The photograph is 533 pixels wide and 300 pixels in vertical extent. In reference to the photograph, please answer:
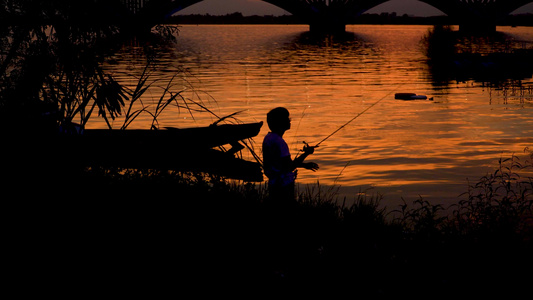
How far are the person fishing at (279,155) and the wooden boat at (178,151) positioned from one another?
385cm

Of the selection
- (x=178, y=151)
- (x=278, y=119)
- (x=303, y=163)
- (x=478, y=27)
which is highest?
(x=478, y=27)

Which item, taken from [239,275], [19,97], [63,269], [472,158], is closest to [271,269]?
[239,275]

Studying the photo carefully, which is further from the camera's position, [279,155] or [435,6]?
[435,6]

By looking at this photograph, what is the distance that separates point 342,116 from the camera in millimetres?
22766

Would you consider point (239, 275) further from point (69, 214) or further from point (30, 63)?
point (30, 63)

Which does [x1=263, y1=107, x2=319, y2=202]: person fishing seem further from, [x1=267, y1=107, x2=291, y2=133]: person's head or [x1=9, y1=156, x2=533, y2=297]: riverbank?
[x1=9, y1=156, x2=533, y2=297]: riverbank

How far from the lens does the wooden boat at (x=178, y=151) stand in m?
11.6

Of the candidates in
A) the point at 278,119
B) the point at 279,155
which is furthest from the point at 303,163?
the point at 278,119

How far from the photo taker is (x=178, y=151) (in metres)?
11.9

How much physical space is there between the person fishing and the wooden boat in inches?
152

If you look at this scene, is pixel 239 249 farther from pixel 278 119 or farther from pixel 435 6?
pixel 435 6

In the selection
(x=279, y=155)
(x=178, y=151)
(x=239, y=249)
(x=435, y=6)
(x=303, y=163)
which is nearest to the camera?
(x=239, y=249)

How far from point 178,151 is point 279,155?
4936 millimetres

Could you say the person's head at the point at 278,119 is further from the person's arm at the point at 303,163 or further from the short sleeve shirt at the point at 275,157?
the person's arm at the point at 303,163
